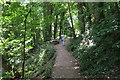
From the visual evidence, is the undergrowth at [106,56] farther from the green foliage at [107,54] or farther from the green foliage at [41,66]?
the green foliage at [41,66]

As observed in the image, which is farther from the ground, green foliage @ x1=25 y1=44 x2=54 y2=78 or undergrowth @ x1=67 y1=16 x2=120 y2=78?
undergrowth @ x1=67 y1=16 x2=120 y2=78

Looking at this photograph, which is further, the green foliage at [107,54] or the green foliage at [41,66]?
the green foliage at [41,66]

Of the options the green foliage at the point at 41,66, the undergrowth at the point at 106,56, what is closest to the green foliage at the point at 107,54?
the undergrowth at the point at 106,56

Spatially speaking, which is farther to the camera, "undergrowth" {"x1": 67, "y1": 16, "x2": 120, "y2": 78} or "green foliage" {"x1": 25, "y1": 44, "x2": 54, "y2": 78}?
"green foliage" {"x1": 25, "y1": 44, "x2": 54, "y2": 78}

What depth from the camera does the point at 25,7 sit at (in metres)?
5.21

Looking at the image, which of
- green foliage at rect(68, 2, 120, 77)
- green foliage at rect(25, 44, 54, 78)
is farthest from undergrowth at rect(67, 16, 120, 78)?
green foliage at rect(25, 44, 54, 78)

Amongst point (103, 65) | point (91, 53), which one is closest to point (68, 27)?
point (91, 53)

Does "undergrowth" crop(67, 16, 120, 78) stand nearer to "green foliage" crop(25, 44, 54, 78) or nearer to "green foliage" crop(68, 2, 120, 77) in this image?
"green foliage" crop(68, 2, 120, 77)

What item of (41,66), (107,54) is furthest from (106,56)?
(41,66)

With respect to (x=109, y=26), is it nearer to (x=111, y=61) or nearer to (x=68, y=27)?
(x=111, y=61)

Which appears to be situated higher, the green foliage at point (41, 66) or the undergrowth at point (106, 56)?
the undergrowth at point (106, 56)

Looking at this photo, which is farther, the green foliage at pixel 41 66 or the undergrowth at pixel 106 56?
the green foliage at pixel 41 66

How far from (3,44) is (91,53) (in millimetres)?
5184

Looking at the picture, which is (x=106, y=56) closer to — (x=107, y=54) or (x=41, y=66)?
(x=107, y=54)
